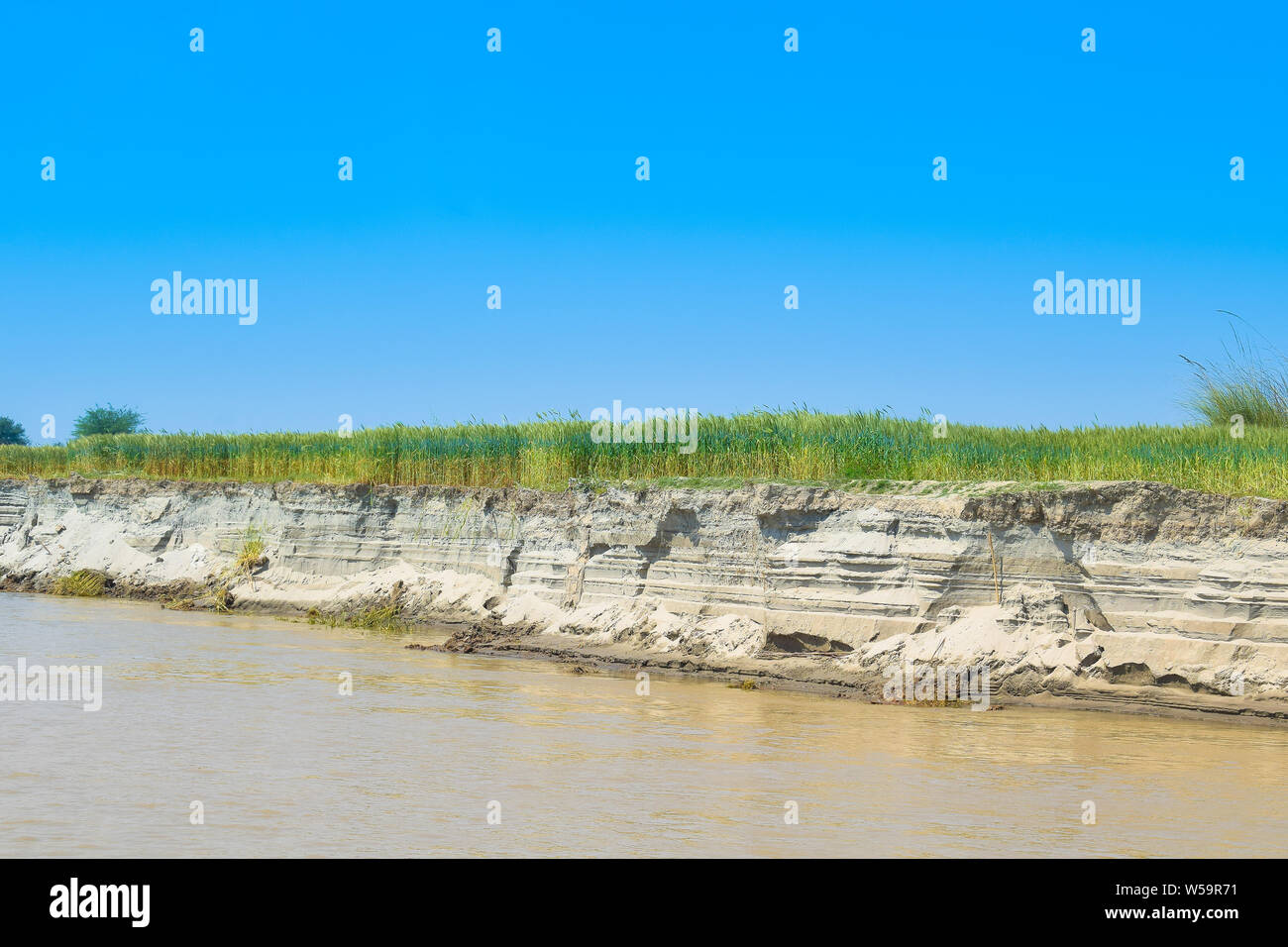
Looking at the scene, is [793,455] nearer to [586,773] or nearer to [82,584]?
[586,773]

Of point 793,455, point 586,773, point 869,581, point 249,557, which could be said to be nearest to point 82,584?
point 249,557

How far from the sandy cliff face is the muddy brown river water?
82cm

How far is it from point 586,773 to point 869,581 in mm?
5724

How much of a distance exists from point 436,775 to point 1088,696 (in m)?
6.96

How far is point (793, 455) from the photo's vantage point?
1480 centimetres

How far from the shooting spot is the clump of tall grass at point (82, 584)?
20766 millimetres

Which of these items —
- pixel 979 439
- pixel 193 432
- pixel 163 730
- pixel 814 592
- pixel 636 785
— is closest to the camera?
pixel 636 785

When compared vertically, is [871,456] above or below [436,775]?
above

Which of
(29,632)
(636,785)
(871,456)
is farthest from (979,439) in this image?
(29,632)

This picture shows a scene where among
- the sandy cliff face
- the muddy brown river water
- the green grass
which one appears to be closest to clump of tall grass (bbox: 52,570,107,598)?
the green grass

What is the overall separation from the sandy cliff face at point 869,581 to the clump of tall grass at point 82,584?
5.23m

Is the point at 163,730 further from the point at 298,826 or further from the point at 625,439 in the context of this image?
the point at 625,439

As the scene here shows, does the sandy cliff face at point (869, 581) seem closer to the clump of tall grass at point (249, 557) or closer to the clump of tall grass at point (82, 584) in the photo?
the clump of tall grass at point (249, 557)
